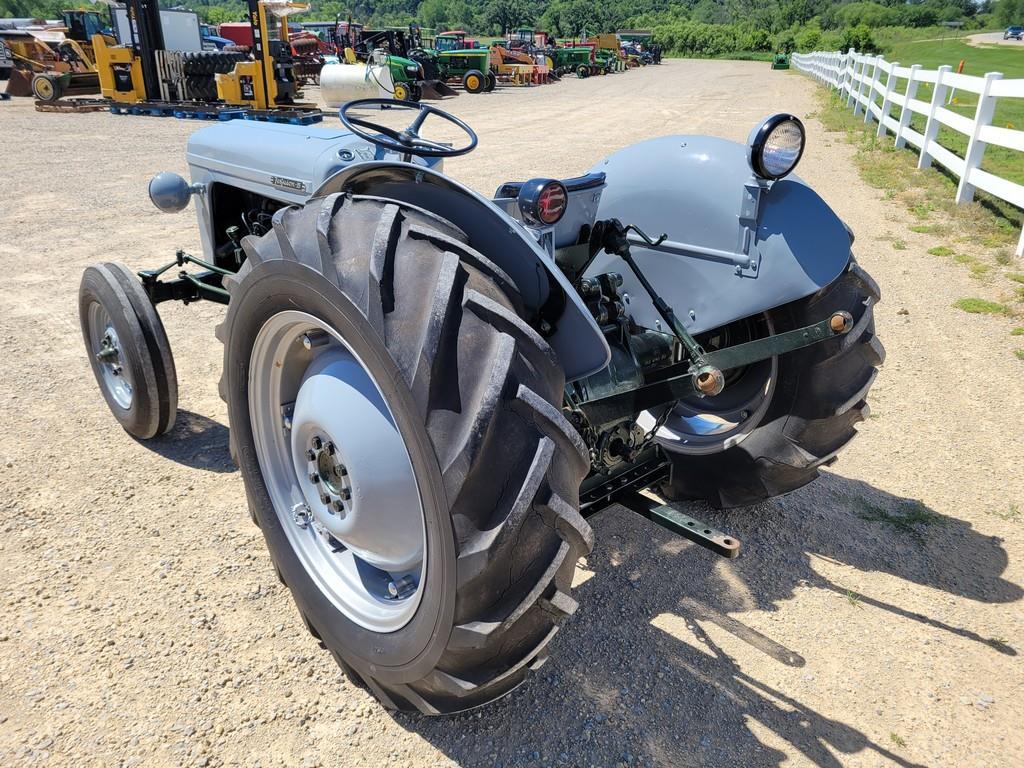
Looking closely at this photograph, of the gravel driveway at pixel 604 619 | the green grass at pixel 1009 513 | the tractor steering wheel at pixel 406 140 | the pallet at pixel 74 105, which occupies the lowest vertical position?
the green grass at pixel 1009 513

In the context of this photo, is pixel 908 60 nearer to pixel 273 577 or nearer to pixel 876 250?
pixel 876 250

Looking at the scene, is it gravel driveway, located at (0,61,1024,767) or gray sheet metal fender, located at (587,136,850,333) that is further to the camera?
gray sheet metal fender, located at (587,136,850,333)

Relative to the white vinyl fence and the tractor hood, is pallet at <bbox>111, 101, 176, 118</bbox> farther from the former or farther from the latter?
the tractor hood

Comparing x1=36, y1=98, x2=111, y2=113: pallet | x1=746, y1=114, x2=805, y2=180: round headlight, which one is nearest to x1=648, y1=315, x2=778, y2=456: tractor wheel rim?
x1=746, y1=114, x2=805, y2=180: round headlight

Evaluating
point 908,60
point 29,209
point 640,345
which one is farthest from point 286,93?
point 908,60

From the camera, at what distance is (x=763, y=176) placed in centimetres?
238

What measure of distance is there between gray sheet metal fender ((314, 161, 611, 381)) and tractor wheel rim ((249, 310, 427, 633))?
17.4 inches

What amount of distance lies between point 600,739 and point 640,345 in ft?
4.05

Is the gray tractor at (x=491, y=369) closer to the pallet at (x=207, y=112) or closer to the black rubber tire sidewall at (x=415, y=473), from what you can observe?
the black rubber tire sidewall at (x=415, y=473)

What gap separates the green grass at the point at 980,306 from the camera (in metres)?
5.38


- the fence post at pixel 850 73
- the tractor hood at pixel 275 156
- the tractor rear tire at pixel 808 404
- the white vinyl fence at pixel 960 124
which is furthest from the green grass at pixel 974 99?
the tractor hood at pixel 275 156

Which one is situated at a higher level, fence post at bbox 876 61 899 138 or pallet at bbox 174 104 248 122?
fence post at bbox 876 61 899 138

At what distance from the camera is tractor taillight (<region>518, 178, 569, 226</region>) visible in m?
2.12

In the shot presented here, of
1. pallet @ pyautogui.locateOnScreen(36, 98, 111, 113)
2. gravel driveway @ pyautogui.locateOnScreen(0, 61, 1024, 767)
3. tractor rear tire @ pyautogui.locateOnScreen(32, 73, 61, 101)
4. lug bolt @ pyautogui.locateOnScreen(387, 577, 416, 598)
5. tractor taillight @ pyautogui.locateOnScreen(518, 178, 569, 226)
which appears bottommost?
gravel driveway @ pyautogui.locateOnScreen(0, 61, 1024, 767)
